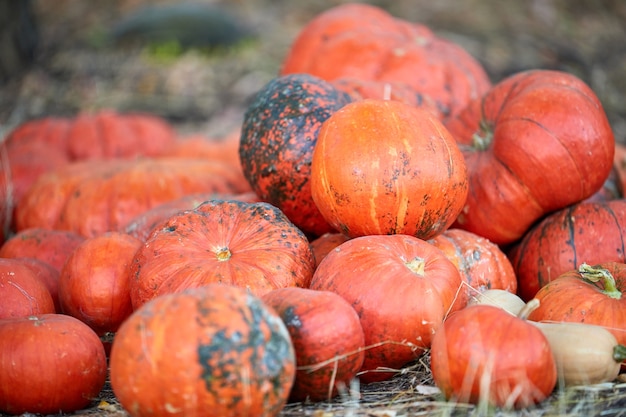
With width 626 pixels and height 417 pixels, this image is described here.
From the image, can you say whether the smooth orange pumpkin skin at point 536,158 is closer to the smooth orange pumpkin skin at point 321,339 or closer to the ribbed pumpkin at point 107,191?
the smooth orange pumpkin skin at point 321,339

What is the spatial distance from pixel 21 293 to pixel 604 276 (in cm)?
238

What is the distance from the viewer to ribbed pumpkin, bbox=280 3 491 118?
473 cm

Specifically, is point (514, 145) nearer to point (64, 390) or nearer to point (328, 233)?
point (328, 233)

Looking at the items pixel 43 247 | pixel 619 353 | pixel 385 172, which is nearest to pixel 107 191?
pixel 43 247

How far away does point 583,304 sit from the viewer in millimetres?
2783

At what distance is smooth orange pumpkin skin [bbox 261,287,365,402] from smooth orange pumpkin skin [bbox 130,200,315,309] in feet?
1.04

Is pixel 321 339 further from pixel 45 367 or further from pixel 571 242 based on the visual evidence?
pixel 571 242

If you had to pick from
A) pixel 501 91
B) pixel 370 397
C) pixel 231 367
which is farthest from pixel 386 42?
pixel 231 367

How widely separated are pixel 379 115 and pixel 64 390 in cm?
168

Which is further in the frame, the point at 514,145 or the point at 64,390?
the point at 514,145

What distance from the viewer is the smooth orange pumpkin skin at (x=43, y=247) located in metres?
3.79

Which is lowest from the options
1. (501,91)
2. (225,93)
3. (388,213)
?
(225,93)

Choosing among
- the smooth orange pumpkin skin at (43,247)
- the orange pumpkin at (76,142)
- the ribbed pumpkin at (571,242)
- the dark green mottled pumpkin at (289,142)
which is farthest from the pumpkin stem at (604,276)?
the orange pumpkin at (76,142)

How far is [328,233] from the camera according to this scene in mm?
3576
